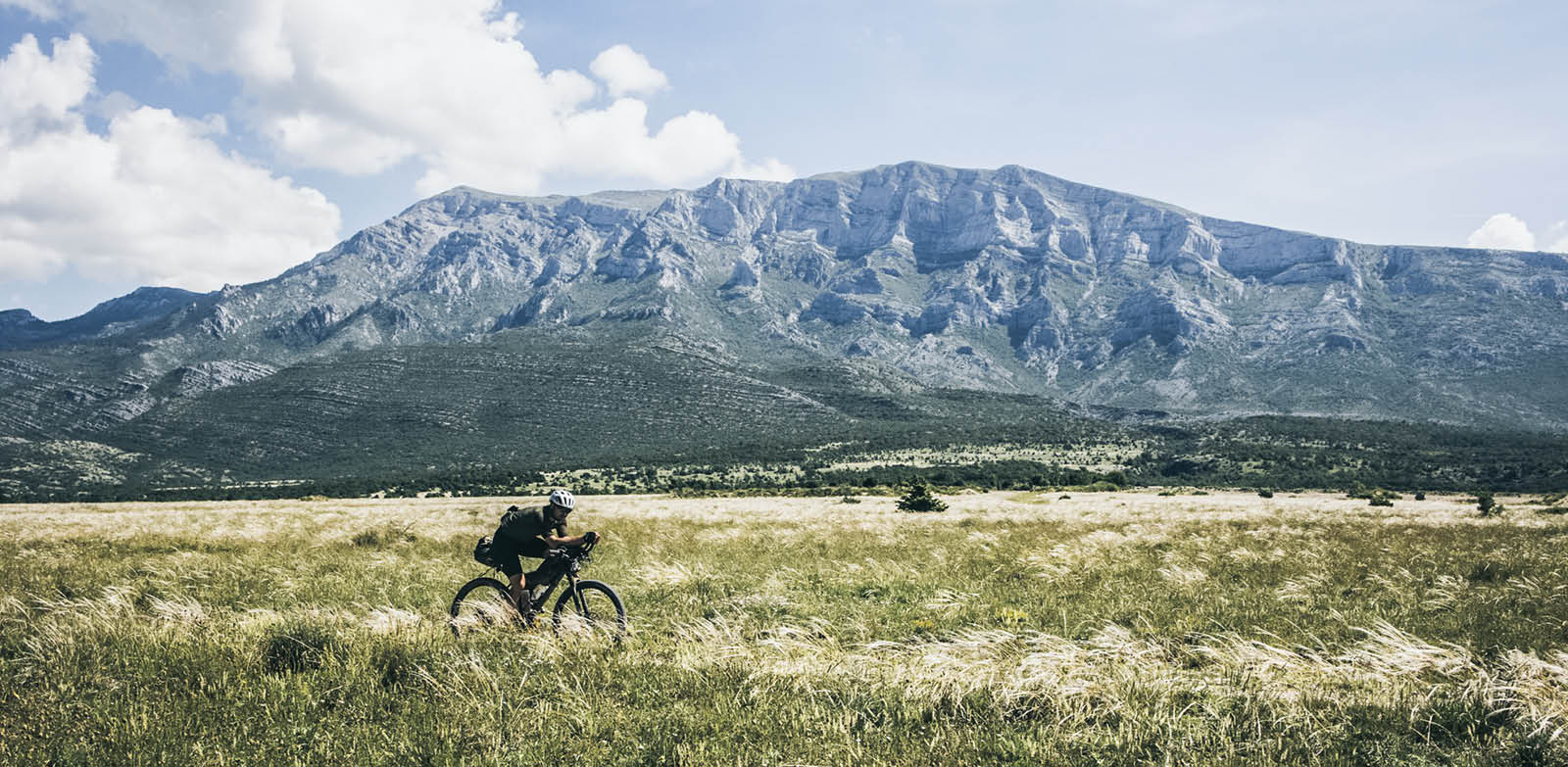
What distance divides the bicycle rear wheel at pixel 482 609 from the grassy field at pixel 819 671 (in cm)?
35

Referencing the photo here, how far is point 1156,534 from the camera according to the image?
67.6 feet

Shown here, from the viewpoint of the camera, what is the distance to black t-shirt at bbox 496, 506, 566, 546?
9.07 metres

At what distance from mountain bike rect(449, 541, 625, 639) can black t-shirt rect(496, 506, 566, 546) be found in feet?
1.19

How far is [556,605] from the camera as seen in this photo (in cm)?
891

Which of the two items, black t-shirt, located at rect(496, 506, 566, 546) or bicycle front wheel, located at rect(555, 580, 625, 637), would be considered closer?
bicycle front wheel, located at rect(555, 580, 625, 637)

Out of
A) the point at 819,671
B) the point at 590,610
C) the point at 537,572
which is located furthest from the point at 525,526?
A: the point at 819,671

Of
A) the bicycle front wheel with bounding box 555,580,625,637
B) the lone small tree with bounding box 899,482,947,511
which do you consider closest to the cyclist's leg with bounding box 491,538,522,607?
the bicycle front wheel with bounding box 555,580,625,637

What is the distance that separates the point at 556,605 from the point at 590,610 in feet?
1.65

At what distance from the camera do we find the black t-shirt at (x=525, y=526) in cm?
907

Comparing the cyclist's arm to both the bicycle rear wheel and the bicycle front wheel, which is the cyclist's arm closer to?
the bicycle front wheel

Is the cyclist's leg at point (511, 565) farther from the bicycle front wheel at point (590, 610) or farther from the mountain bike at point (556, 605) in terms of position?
the bicycle front wheel at point (590, 610)

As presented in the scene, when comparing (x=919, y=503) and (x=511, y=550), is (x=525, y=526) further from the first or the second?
(x=919, y=503)

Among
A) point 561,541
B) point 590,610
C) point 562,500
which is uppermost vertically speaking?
point 562,500

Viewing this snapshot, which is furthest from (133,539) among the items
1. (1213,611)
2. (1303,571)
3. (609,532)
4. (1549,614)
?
(1549,614)
